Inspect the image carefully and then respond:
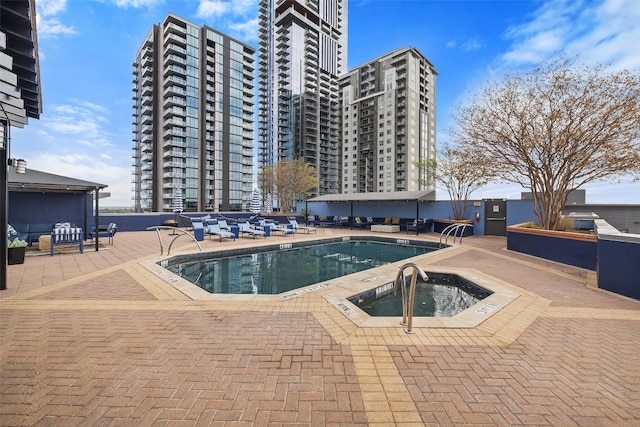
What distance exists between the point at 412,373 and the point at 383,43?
85928 mm

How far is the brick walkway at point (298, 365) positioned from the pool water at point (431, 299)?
870 millimetres

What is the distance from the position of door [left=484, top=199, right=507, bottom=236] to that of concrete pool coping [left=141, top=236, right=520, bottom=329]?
36.4ft

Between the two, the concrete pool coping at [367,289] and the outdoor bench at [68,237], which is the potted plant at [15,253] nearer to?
the outdoor bench at [68,237]

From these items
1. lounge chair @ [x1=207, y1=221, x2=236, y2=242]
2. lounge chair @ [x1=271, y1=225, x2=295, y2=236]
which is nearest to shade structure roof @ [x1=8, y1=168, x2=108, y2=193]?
lounge chair @ [x1=207, y1=221, x2=236, y2=242]

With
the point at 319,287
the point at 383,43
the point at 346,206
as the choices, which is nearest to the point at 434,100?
the point at 383,43

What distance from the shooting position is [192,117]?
158 feet

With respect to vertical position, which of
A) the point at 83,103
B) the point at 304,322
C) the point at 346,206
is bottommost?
the point at 304,322

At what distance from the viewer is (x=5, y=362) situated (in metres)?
2.75

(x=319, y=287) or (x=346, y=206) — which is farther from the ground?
(x=346, y=206)

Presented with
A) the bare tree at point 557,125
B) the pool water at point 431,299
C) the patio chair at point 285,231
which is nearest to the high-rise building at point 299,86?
the patio chair at point 285,231

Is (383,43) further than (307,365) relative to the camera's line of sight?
Yes

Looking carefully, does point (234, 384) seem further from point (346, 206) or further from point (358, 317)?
point (346, 206)

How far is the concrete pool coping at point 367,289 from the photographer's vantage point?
12.6 feet

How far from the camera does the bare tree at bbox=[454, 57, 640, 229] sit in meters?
8.53
